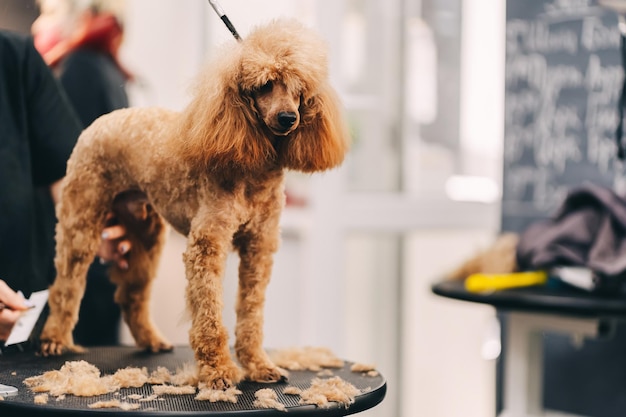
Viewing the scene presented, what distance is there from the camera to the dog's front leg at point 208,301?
85 centimetres

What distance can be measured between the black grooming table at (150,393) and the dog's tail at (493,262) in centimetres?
105

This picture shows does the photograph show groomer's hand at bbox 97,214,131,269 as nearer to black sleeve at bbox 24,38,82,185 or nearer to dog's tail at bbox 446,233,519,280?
black sleeve at bbox 24,38,82,185

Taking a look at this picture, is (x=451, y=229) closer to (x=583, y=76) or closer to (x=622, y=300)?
(x=583, y=76)

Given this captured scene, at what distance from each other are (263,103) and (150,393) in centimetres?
35

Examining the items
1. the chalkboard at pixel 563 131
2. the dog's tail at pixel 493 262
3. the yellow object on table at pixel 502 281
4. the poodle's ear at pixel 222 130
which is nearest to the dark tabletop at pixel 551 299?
the yellow object on table at pixel 502 281

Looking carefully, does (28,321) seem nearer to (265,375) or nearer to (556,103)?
(265,375)

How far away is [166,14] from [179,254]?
64 centimetres

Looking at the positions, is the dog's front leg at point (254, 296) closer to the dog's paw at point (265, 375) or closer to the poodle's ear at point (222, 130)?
the dog's paw at point (265, 375)

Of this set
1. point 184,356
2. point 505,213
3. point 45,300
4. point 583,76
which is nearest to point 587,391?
point 505,213

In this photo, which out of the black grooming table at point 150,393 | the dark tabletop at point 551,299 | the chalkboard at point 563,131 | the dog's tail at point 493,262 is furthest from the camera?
the chalkboard at point 563,131

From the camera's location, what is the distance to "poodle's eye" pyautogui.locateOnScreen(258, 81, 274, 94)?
0.83m

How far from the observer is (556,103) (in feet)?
8.23

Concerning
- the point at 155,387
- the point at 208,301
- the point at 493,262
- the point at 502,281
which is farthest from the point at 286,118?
the point at 493,262

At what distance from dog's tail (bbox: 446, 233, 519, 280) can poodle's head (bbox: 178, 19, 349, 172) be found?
1.24 meters
